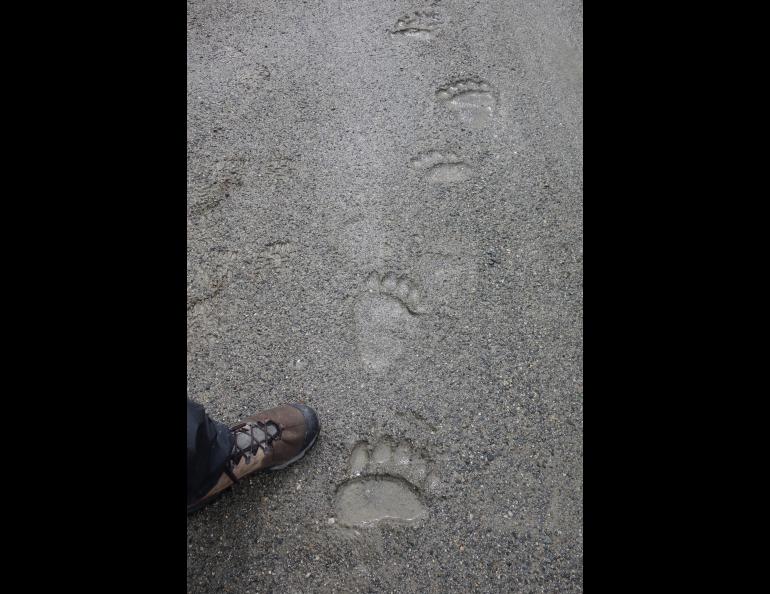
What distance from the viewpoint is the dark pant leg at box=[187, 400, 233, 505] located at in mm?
1400

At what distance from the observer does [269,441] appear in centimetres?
167

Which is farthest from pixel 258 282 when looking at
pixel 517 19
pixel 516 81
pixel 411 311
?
pixel 517 19

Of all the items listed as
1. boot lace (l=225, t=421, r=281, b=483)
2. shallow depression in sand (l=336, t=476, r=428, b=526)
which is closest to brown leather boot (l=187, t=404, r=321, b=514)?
boot lace (l=225, t=421, r=281, b=483)

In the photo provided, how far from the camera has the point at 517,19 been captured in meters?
2.96

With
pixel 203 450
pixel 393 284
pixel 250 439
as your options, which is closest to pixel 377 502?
pixel 250 439

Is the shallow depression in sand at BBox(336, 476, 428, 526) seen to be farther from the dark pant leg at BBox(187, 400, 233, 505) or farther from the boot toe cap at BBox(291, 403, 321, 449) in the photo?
the dark pant leg at BBox(187, 400, 233, 505)

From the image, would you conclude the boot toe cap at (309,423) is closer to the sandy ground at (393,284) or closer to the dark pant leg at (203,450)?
the sandy ground at (393,284)

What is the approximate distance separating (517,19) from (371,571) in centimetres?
283

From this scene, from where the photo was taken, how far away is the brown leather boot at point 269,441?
63.3 inches

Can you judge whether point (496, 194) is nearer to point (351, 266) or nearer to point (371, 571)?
point (351, 266)

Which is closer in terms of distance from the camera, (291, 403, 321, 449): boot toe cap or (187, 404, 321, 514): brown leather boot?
(187, 404, 321, 514): brown leather boot

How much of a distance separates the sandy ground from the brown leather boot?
63 millimetres

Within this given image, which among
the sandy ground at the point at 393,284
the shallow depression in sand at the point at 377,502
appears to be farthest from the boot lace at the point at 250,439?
the shallow depression in sand at the point at 377,502

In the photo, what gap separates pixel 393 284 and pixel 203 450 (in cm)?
95
